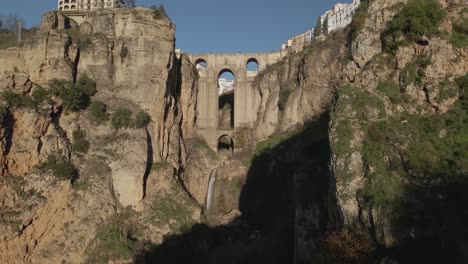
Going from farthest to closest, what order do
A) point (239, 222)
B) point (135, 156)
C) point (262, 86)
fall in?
A: point (262, 86) < point (239, 222) < point (135, 156)

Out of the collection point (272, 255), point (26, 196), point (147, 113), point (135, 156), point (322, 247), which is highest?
point (147, 113)

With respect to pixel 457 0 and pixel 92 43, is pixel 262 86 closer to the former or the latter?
pixel 92 43

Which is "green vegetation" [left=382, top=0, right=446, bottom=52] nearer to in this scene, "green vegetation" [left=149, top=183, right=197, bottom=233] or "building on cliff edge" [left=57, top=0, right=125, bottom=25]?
"green vegetation" [left=149, top=183, right=197, bottom=233]

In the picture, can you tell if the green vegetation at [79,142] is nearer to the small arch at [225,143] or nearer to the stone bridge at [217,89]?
the stone bridge at [217,89]

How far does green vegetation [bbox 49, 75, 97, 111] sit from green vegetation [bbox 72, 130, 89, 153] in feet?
6.72

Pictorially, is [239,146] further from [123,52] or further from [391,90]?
[391,90]

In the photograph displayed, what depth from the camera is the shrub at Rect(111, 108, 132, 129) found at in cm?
4425

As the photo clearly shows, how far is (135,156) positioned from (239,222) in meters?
13.8

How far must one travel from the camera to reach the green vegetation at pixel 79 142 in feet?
137

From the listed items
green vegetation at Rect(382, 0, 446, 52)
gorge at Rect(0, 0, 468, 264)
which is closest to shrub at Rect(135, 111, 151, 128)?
gorge at Rect(0, 0, 468, 264)

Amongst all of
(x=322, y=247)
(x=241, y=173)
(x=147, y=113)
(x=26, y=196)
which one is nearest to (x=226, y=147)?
(x=241, y=173)

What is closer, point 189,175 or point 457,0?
point 457,0

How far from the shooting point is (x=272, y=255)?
4616 cm

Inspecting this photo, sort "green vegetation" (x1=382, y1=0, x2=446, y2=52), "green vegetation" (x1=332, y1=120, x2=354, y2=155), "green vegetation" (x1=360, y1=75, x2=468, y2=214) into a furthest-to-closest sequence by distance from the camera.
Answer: "green vegetation" (x1=382, y1=0, x2=446, y2=52), "green vegetation" (x1=332, y1=120, x2=354, y2=155), "green vegetation" (x1=360, y1=75, x2=468, y2=214)
